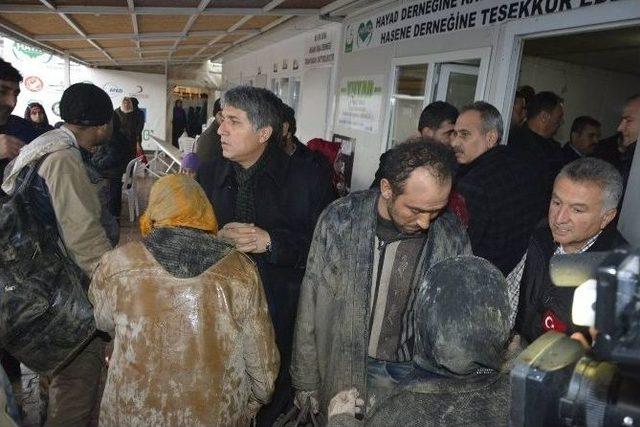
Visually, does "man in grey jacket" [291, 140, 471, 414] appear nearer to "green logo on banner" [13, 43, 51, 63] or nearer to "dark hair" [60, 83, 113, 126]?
"dark hair" [60, 83, 113, 126]

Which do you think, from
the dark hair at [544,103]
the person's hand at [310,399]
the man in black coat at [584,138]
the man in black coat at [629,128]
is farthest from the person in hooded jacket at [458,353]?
the man in black coat at [584,138]

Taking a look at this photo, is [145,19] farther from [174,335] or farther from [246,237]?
[174,335]

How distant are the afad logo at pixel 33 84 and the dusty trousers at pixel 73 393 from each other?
52.8 feet

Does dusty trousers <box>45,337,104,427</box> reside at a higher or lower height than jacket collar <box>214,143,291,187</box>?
lower

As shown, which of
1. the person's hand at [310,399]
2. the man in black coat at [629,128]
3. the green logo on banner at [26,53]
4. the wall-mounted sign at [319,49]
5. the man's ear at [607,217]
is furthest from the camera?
the green logo on banner at [26,53]

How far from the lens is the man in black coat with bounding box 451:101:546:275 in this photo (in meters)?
2.36

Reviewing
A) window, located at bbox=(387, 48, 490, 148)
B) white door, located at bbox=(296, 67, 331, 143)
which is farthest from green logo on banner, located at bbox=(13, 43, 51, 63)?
window, located at bbox=(387, 48, 490, 148)

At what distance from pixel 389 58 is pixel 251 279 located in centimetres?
439

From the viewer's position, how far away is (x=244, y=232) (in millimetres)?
1991

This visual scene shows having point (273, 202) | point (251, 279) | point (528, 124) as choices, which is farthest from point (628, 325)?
point (528, 124)

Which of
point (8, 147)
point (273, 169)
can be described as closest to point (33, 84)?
point (8, 147)

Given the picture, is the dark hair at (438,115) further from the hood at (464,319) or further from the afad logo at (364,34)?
the afad logo at (364,34)

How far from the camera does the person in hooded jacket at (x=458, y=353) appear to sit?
0.92 metres

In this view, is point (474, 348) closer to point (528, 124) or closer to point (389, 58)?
point (528, 124)
